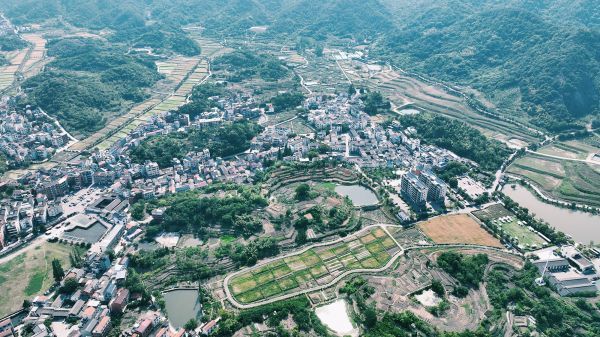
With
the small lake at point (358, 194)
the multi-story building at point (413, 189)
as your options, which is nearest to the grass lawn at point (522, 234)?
the multi-story building at point (413, 189)

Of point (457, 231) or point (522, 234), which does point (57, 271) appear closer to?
point (457, 231)

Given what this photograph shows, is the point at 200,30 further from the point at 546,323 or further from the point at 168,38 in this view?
the point at 546,323

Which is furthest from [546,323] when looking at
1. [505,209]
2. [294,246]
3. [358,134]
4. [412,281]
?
[358,134]

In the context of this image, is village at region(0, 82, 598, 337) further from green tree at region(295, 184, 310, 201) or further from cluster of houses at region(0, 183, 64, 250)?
green tree at region(295, 184, 310, 201)

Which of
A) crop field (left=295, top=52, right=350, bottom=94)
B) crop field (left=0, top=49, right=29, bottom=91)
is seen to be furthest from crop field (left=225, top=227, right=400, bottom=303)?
crop field (left=0, top=49, right=29, bottom=91)

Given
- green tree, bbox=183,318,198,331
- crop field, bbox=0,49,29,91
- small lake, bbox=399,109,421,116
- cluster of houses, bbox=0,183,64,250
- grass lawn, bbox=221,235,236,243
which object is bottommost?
crop field, bbox=0,49,29,91
